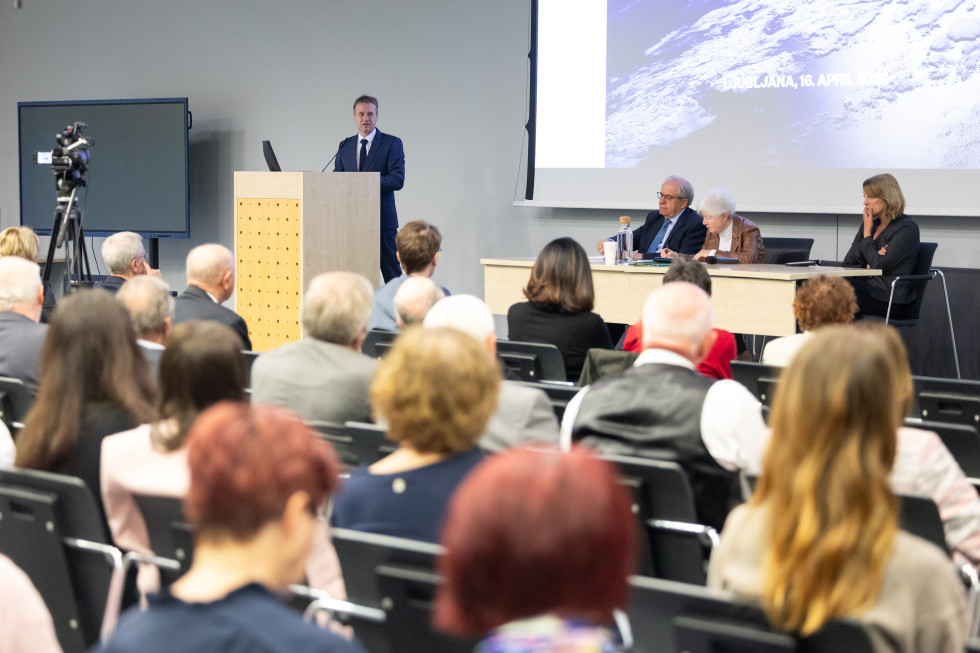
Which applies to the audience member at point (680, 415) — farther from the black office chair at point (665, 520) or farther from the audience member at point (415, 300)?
the audience member at point (415, 300)

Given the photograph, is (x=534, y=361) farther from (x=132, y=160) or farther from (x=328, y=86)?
(x=132, y=160)

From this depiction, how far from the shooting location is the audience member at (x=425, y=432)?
2.05 meters

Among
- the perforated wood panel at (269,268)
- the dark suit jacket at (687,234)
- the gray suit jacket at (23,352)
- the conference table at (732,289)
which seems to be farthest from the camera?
the dark suit jacket at (687,234)

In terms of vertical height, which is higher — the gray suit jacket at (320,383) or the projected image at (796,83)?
the projected image at (796,83)

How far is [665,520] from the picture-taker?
2.38 metres

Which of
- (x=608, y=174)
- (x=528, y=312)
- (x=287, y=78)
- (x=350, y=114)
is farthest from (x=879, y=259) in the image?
(x=287, y=78)

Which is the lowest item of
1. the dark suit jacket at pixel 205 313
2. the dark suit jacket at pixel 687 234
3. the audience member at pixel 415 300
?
the dark suit jacket at pixel 205 313

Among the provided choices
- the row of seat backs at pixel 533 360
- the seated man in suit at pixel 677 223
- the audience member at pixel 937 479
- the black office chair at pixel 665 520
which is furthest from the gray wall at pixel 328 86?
the black office chair at pixel 665 520

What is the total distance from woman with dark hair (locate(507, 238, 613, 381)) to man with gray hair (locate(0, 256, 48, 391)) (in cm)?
182

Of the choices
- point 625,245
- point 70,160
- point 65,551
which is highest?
point 70,160

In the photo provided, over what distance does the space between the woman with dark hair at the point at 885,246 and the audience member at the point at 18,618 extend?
18.8 feet

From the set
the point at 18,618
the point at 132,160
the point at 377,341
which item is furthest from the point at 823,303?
the point at 132,160

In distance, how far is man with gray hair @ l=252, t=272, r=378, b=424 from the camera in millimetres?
3088

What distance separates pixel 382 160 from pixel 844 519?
23.7 ft
